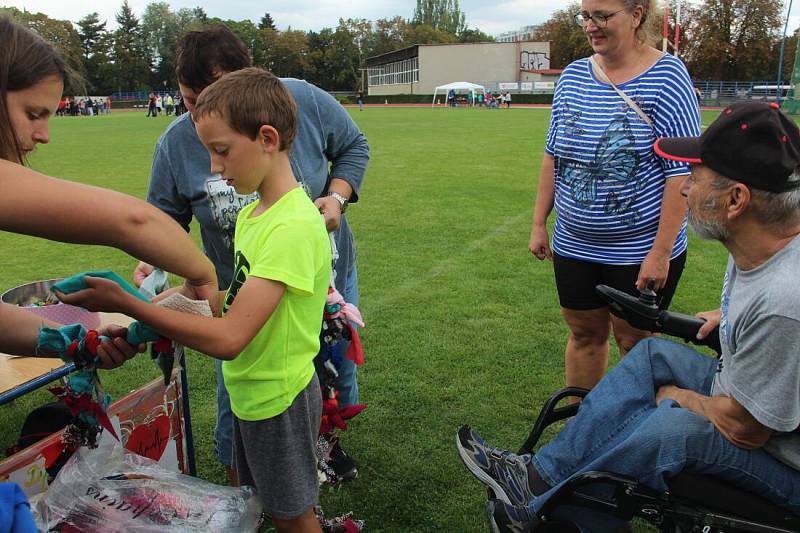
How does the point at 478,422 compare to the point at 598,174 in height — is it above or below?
below

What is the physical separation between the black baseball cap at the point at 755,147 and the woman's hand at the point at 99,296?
1705 mm

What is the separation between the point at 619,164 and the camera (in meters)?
3.01

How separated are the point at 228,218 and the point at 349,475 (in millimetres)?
1466

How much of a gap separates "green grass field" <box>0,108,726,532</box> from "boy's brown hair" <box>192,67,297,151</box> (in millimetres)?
1961

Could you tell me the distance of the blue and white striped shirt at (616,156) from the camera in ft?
9.59

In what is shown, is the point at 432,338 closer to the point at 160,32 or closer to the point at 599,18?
the point at 599,18

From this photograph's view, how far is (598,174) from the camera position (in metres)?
3.06

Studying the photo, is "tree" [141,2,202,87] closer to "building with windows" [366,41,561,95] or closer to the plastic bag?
"building with windows" [366,41,561,95]

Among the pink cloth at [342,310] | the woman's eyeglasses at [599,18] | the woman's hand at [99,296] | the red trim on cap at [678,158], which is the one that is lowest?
the pink cloth at [342,310]

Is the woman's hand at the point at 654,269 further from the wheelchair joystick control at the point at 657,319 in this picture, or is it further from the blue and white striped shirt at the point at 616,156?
the wheelchair joystick control at the point at 657,319

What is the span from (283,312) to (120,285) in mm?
541

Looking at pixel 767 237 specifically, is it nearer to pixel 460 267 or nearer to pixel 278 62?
pixel 460 267

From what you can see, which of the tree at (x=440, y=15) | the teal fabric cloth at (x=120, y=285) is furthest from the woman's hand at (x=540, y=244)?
the tree at (x=440, y=15)

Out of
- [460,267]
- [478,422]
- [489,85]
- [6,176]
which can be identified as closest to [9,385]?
[6,176]
